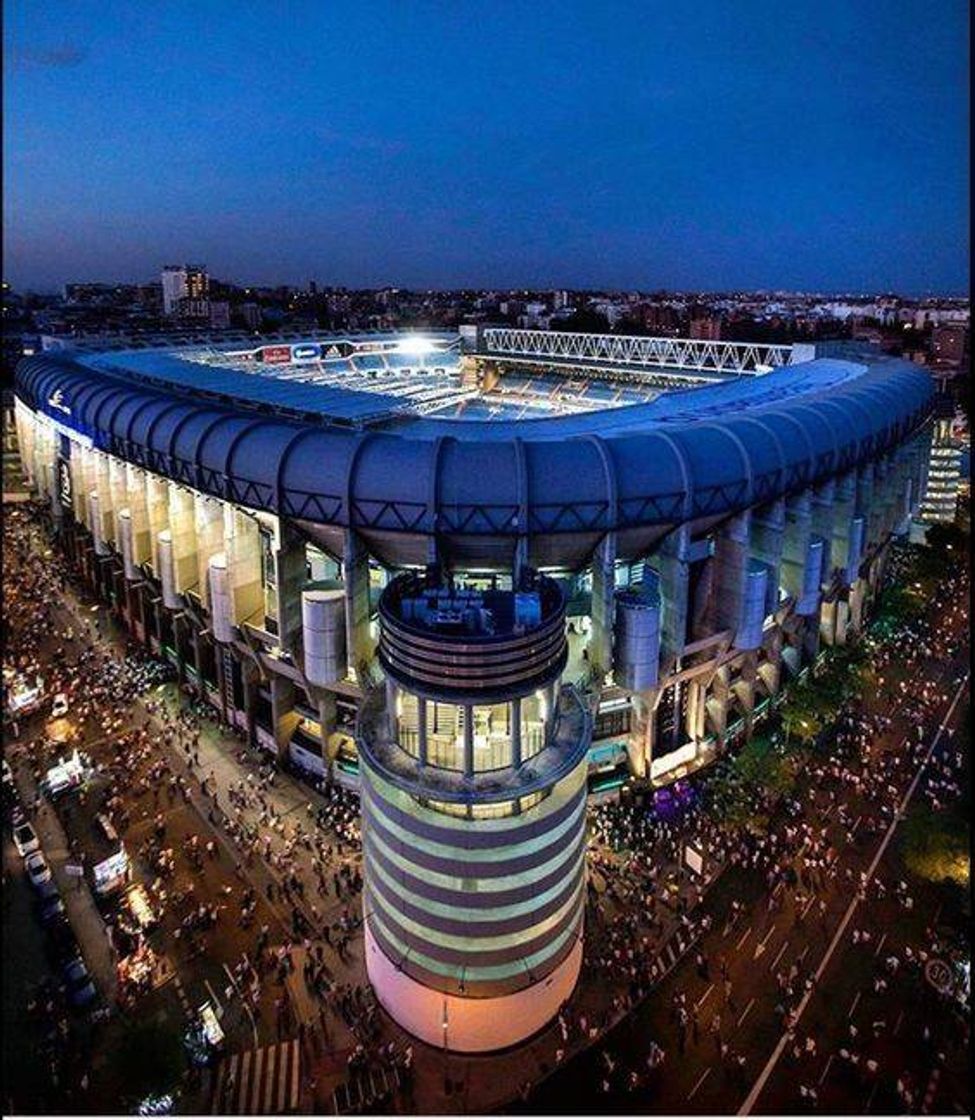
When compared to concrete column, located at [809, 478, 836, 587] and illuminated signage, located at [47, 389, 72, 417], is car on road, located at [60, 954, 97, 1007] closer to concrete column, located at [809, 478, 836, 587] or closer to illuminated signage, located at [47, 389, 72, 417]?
illuminated signage, located at [47, 389, 72, 417]

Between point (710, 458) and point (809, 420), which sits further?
point (809, 420)

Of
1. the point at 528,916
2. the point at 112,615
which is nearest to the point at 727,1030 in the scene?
the point at 528,916

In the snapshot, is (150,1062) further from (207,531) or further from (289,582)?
(207,531)

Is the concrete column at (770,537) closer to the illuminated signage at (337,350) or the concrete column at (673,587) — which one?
the concrete column at (673,587)

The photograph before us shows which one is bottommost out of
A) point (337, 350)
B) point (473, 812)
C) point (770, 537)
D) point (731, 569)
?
point (473, 812)

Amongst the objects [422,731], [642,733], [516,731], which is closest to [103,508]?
[422,731]

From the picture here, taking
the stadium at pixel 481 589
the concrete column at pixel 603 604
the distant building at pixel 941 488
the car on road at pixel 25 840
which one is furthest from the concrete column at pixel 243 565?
the distant building at pixel 941 488

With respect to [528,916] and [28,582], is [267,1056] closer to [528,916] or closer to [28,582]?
[528,916]
